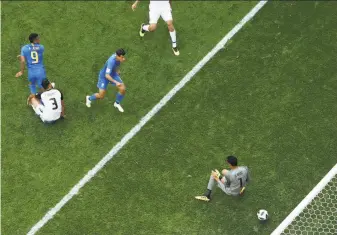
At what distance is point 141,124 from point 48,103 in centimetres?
204

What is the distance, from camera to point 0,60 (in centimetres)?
1481

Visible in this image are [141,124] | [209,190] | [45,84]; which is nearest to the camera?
[209,190]

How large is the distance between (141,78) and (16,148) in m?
3.19

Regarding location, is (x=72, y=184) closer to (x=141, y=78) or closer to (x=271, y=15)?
(x=141, y=78)

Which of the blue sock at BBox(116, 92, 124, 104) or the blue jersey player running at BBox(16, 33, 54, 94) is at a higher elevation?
the blue jersey player running at BBox(16, 33, 54, 94)

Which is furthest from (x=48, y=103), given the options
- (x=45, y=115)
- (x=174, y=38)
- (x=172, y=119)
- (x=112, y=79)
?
(x=174, y=38)

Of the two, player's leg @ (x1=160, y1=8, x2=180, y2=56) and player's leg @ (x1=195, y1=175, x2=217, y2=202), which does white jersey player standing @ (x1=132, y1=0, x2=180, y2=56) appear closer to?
player's leg @ (x1=160, y1=8, x2=180, y2=56)

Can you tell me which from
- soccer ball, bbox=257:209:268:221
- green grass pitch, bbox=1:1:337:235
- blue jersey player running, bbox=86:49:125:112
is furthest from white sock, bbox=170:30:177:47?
soccer ball, bbox=257:209:268:221

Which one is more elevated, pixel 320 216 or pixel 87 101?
pixel 87 101

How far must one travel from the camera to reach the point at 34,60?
13.4 metres

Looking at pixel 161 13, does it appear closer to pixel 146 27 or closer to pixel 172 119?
pixel 146 27

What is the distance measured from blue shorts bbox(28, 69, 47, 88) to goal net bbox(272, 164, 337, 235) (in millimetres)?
5949

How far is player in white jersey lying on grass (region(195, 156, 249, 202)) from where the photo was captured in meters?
11.9

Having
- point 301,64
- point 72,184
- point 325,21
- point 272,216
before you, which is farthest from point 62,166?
point 325,21
